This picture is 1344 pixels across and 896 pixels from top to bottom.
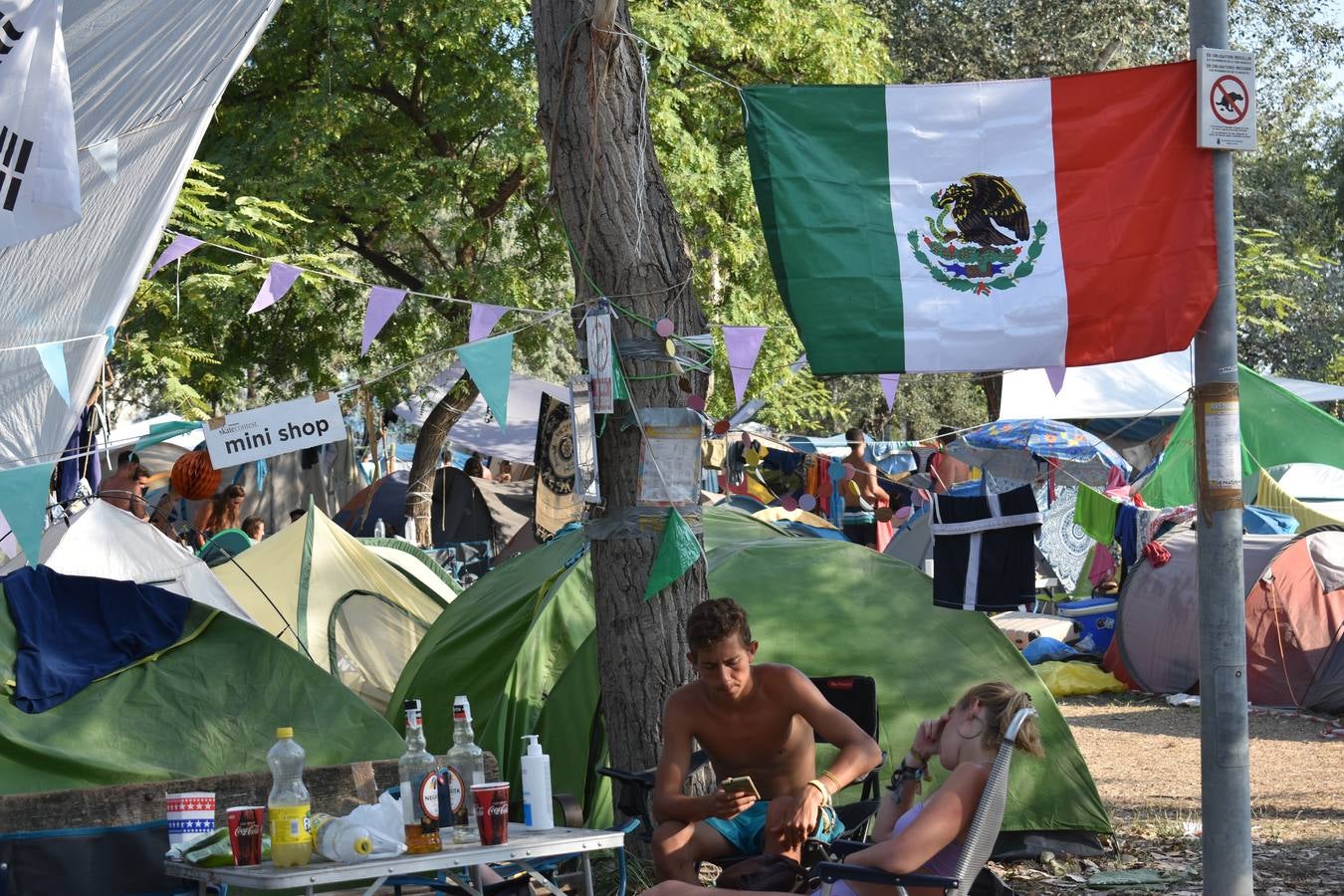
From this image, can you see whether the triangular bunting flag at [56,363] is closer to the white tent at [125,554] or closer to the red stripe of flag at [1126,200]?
the white tent at [125,554]

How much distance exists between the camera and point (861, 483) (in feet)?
49.2

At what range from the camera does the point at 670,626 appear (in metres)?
5.73

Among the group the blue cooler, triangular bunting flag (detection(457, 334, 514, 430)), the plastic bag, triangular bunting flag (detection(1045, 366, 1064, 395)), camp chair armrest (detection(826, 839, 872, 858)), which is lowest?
the plastic bag

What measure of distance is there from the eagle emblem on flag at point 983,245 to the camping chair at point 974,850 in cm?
217

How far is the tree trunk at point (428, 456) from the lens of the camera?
17.9m

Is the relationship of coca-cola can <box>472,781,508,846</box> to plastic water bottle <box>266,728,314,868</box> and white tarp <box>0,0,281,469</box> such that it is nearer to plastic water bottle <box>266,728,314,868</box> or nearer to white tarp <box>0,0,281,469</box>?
plastic water bottle <box>266,728,314,868</box>

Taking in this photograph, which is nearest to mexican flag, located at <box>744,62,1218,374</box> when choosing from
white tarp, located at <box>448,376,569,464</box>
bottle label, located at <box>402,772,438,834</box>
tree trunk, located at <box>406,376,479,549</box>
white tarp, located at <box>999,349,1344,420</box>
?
bottle label, located at <box>402,772,438,834</box>

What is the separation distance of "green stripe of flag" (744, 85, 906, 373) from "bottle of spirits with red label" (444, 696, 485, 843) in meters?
2.11

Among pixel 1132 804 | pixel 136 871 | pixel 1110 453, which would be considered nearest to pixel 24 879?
pixel 136 871

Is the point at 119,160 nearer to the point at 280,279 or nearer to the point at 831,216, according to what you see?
the point at 831,216

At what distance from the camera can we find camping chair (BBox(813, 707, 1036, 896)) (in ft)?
12.6

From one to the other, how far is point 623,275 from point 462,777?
87.9 inches

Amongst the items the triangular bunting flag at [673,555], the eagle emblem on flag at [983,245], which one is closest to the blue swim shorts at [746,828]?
the triangular bunting flag at [673,555]

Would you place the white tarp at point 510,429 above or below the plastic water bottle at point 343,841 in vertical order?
above
